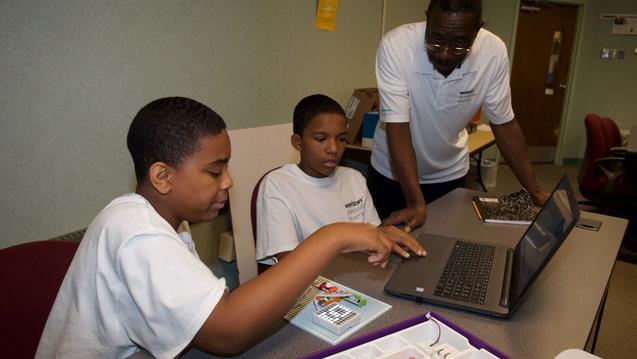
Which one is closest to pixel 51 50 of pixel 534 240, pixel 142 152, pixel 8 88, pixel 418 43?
pixel 8 88

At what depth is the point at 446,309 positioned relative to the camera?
0.97 metres

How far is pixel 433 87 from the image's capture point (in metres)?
1.72

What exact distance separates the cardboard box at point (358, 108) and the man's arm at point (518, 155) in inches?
48.6

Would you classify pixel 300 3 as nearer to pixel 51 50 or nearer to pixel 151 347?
pixel 51 50

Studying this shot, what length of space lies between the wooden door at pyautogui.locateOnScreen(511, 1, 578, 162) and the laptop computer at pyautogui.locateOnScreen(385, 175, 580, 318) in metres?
4.87

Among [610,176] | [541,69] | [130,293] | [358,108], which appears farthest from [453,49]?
[541,69]

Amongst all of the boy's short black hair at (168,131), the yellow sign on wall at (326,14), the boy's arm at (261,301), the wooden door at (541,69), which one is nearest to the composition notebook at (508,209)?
the boy's arm at (261,301)

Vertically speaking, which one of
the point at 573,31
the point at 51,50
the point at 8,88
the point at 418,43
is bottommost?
the point at 8,88

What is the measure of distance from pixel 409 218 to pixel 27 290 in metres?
1.07

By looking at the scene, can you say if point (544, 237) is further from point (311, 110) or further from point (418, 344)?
point (311, 110)

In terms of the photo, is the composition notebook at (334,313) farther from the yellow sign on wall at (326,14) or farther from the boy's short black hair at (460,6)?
the yellow sign on wall at (326,14)

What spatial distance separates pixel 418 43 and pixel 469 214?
2.22 ft

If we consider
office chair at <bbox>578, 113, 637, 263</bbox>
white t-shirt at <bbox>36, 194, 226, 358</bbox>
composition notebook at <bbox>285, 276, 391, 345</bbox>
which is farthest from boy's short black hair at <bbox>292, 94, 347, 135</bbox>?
office chair at <bbox>578, 113, 637, 263</bbox>

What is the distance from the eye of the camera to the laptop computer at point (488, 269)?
922mm
